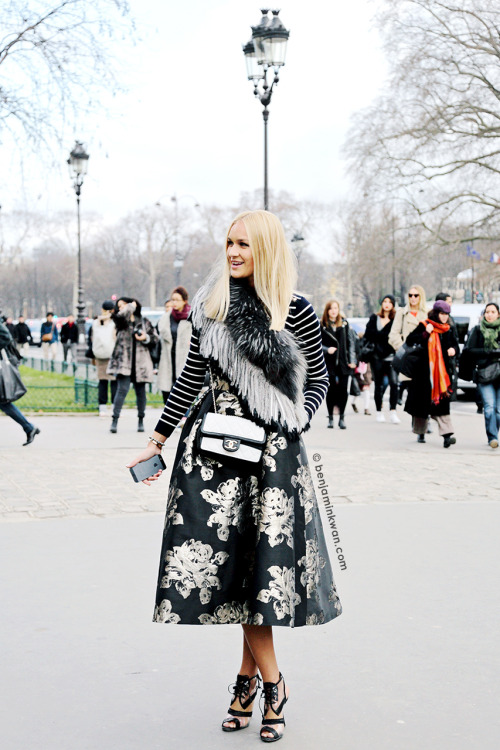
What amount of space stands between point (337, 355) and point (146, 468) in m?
10.2

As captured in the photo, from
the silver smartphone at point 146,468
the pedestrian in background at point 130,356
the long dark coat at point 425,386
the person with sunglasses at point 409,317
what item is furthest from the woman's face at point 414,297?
the silver smartphone at point 146,468

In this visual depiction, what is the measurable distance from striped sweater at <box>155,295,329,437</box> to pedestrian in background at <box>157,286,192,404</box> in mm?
8571

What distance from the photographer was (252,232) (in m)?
3.46

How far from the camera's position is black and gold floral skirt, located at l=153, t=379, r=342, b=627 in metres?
3.34

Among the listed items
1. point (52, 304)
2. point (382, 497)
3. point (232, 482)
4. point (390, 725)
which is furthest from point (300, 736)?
point (52, 304)

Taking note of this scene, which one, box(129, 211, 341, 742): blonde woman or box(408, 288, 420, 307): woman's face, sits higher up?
box(408, 288, 420, 307): woman's face

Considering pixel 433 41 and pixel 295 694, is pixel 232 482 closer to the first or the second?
pixel 295 694

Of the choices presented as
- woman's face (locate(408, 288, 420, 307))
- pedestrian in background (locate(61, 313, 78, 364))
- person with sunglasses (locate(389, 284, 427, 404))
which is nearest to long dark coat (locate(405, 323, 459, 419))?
person with sunglasses (locate(389, 284, 427, 404))

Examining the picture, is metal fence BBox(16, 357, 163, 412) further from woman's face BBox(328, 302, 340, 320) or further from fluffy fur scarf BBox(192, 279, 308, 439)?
fluffy fur scarf BBox(192, 279, 308, 439)

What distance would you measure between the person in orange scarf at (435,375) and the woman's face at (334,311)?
2001mm

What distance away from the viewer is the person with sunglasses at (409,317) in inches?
523

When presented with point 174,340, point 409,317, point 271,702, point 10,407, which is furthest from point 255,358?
point 409,317

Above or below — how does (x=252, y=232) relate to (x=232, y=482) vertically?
above

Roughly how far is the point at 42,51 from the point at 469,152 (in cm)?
1923
